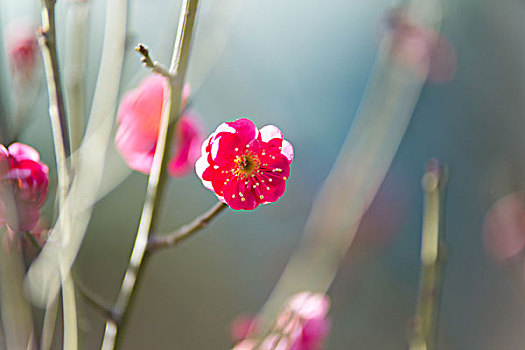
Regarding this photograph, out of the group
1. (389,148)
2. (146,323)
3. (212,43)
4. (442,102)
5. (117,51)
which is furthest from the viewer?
(442,102)

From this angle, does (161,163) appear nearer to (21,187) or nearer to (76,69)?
(21,187)

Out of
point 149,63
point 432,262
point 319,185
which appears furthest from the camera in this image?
point 319,185

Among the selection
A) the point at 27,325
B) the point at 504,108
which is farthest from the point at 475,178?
the point at 27,325

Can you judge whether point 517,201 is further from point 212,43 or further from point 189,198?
point 189,198

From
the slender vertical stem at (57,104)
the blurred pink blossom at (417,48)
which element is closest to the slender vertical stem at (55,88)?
the slender vertical stem at (57,104)

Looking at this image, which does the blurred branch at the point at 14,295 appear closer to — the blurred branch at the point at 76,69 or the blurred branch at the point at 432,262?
the blurred branch at the point at 76,69

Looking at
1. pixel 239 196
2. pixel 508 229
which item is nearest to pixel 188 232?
pixel 239 196
